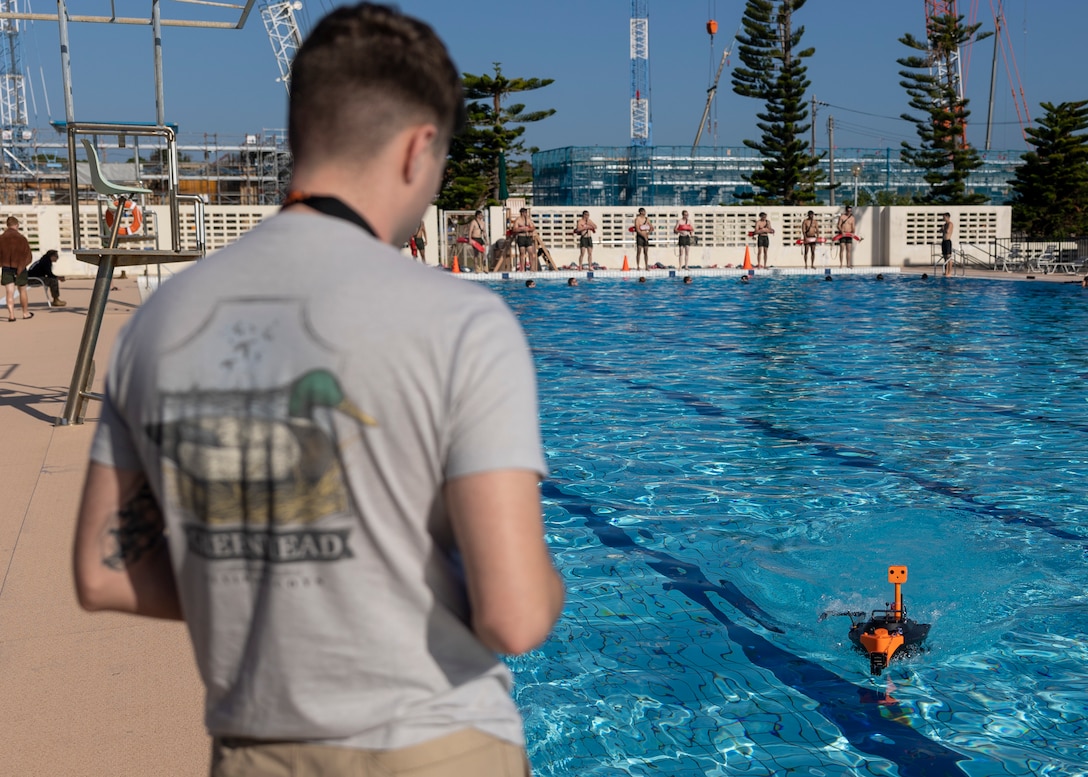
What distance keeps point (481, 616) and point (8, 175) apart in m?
52.0

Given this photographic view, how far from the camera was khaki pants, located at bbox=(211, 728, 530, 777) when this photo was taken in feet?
3.55

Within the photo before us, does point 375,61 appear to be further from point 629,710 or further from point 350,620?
point 629,710

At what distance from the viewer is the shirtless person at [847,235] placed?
2744cm

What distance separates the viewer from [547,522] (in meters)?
5.63

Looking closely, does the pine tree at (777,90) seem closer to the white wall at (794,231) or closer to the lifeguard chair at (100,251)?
the white wall at (794,231)

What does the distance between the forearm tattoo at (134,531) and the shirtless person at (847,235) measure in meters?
27.8

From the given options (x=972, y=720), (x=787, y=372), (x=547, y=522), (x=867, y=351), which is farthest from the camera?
(x=867, y=351)

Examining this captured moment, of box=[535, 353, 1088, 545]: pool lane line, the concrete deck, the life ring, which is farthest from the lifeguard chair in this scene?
box=[535, 353, 1088, 545]: pool lane line

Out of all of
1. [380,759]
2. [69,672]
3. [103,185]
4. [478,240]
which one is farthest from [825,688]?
[478,240]

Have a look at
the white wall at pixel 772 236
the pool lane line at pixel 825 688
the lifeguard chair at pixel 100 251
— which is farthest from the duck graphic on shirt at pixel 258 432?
the white wall at pixel 772 236

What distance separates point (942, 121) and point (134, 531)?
42971 mm

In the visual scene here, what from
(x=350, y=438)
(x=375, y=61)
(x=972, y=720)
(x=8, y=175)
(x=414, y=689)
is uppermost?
(x=8, y=175)

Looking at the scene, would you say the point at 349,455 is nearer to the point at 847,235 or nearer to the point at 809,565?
the point at 809,565

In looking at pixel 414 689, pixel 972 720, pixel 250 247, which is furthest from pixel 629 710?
pixel 250 247
